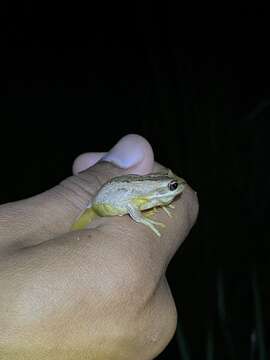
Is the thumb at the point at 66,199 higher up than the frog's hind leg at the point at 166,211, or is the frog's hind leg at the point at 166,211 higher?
the thumb at the point at 66,199

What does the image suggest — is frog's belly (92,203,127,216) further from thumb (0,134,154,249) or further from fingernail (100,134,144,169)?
fingernail (100,134,144,169)

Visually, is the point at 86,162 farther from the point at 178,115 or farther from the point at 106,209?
the point at 178,115

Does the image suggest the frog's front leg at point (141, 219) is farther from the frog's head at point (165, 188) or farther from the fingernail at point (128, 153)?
the fingernail at point (128, 153)

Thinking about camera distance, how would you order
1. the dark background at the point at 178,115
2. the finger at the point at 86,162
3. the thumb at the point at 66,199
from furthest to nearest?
the dark background at the point at 178,115
the finger at the point at 86,162
the thumb at the point at 66,199

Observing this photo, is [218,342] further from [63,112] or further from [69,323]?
[63,112]

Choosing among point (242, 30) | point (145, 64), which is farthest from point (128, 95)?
point (242, 30)

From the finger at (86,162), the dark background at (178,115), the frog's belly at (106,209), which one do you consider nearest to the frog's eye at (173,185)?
the frog's belly at (106,209)
